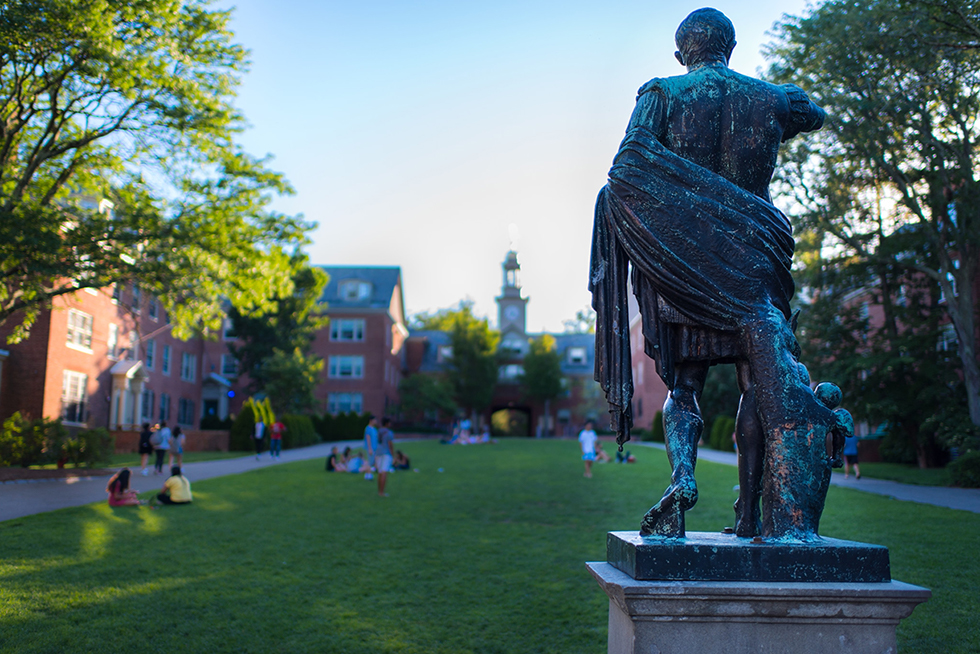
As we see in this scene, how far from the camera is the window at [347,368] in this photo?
55706mm

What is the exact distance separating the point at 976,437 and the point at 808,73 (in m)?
11.7

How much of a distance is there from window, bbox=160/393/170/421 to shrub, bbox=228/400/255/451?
8753 mm

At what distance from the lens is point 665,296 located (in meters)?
3.58

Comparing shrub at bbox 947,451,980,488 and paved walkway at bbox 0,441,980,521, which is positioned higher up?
shrub at bbox 947,451,980,488

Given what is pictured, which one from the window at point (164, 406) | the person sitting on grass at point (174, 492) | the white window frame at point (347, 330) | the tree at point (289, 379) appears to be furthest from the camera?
the white window frame at point (347, 330)

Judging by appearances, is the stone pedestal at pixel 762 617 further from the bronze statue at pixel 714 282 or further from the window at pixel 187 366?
the window at pixel 187 366

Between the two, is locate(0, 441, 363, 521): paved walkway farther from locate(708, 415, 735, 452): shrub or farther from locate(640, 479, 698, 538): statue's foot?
locate(708, 415, 735, 452): shrub

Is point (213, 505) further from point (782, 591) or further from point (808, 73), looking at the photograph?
point (808, 73)

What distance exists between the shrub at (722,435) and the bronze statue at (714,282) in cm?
3285

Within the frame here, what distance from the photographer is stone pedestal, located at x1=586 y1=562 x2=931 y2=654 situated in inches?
115

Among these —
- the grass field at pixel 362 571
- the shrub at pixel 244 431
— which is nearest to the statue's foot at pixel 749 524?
the grass field at pixel 362 571

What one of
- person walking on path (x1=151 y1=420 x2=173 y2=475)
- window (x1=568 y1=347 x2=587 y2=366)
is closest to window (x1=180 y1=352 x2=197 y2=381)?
person walking on path (x1=151 y1=420 x2=173 y2=475)

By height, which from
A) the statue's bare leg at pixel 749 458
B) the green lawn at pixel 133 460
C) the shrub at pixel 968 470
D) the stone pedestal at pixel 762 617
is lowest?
the green lawn at pixel 133 460

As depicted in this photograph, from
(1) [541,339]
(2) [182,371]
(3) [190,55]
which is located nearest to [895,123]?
(3) [190,55]
